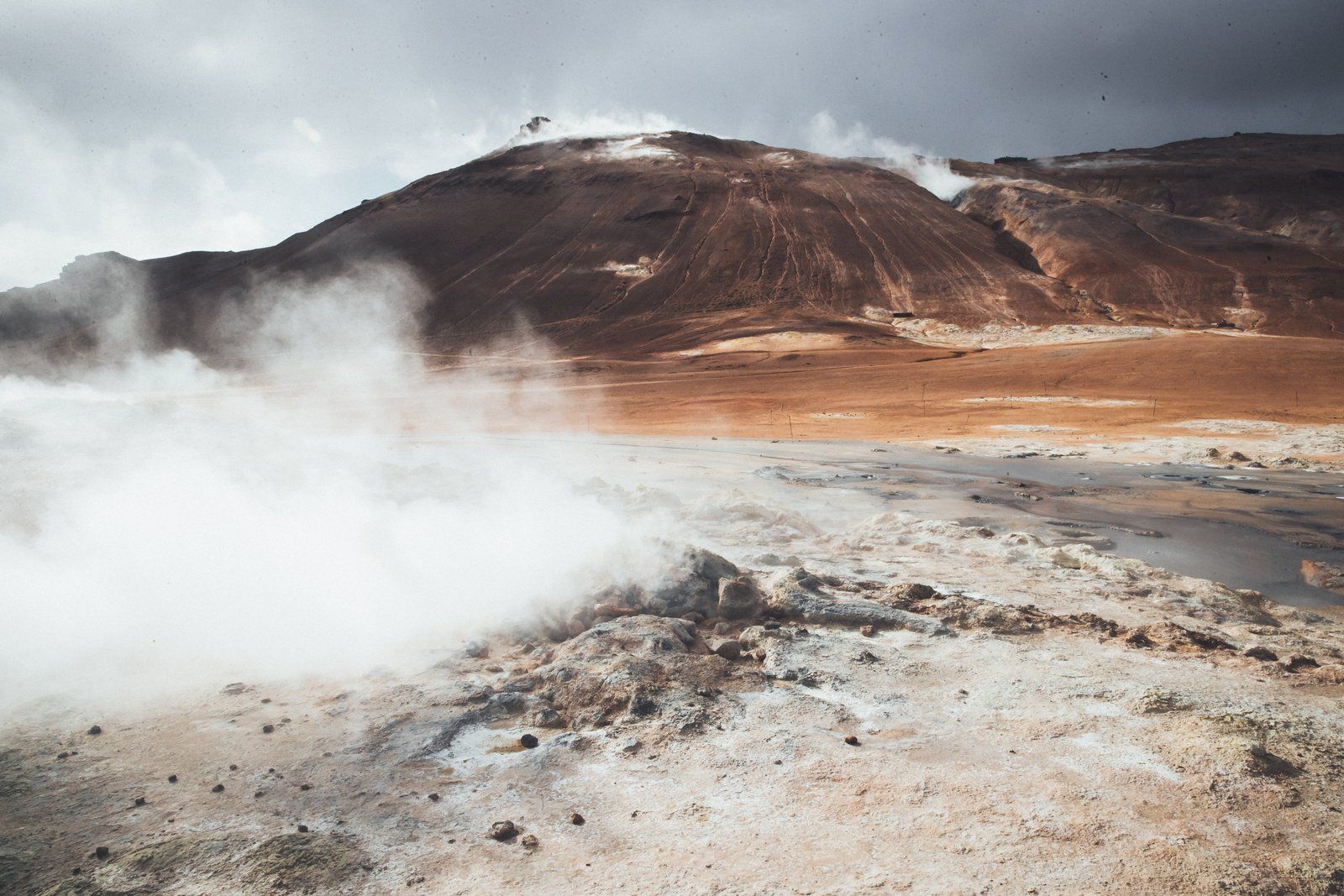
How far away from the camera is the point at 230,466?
7.74m

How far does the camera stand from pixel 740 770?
11.8ft

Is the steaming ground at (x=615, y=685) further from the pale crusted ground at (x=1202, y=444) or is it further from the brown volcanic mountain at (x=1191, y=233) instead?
the brown volcanic mountain at (x=1191, y=233)

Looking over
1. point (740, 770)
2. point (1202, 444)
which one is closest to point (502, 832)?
point (740, 770)

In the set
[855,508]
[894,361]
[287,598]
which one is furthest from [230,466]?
[894,361]

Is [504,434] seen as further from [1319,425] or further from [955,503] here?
[1319,425]

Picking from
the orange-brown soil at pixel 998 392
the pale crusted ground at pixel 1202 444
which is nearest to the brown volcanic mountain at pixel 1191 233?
the orange-brown soil at pixel 998 392

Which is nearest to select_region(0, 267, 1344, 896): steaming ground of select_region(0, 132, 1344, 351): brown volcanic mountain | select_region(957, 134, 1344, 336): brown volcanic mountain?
select_region(0, 132, 1344, 351): brown volcanic mountain

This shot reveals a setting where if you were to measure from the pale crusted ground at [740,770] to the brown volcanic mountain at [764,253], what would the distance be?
145 feet

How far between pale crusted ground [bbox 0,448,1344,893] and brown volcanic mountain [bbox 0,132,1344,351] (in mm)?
44067

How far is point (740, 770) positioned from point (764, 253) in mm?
61733

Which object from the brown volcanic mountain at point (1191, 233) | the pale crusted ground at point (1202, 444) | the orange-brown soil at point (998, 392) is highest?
the brown volcanic mountain at point (1191, 233)

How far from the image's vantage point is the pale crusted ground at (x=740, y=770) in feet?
9.39

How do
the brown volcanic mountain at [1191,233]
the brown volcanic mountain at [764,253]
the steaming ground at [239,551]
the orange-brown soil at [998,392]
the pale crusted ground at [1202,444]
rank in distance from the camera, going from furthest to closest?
the brown volcanic mountain at [764,253] < the brown volcanic mountain at [1191,233] < the orange-brown soil at [998,392] < the pale crusted ground at [1202,444] < the steaming ground at [239,551]

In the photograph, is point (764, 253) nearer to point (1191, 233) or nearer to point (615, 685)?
point (1191, 233)
